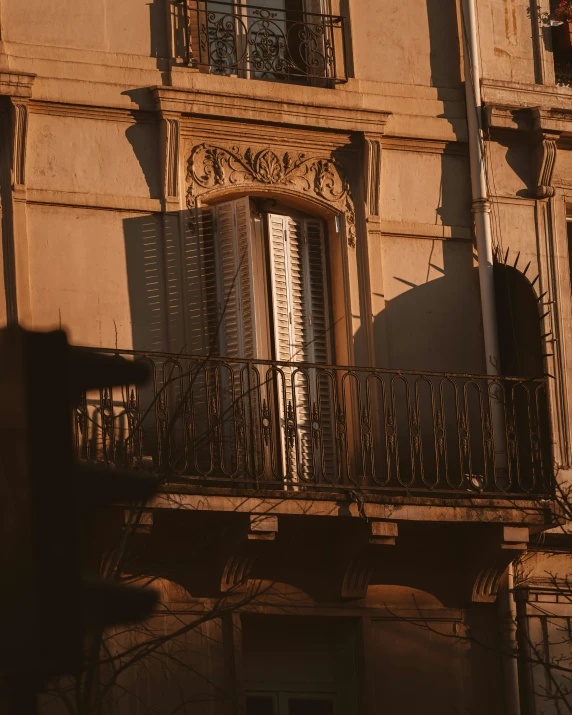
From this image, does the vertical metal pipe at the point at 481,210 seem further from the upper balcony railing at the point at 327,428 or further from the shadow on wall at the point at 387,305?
the shadow on wall at the point at 387,305

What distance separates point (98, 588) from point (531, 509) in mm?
9681

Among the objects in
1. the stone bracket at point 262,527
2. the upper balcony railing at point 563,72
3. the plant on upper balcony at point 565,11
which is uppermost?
the plant on upper balcony at point 565,11

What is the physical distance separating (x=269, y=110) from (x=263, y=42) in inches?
26.0

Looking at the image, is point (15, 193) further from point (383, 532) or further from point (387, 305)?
point (383, 532)

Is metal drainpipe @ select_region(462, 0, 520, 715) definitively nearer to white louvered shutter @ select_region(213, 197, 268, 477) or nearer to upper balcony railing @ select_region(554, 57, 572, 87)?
upper balcony railing @ select_region(554, 57, 572, 87)

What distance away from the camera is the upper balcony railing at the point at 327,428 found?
12047 mm

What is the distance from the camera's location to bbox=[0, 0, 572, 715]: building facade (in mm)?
12281

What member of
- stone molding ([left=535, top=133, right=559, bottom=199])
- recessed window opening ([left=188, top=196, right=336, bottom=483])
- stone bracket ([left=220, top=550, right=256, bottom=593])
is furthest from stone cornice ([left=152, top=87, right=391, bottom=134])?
stone bracket ([left=220, top=550, right=256, bottom=593])

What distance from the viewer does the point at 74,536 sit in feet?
10.8

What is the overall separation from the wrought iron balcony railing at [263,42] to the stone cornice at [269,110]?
0.29m

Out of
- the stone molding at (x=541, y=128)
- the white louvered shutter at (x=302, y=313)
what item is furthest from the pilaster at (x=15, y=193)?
the stone molding at (x=541, y=128)

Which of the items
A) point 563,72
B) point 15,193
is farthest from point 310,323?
point 563,72

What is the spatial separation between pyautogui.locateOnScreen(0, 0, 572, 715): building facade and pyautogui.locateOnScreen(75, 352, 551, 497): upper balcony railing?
35mm

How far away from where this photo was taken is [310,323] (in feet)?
44.7
